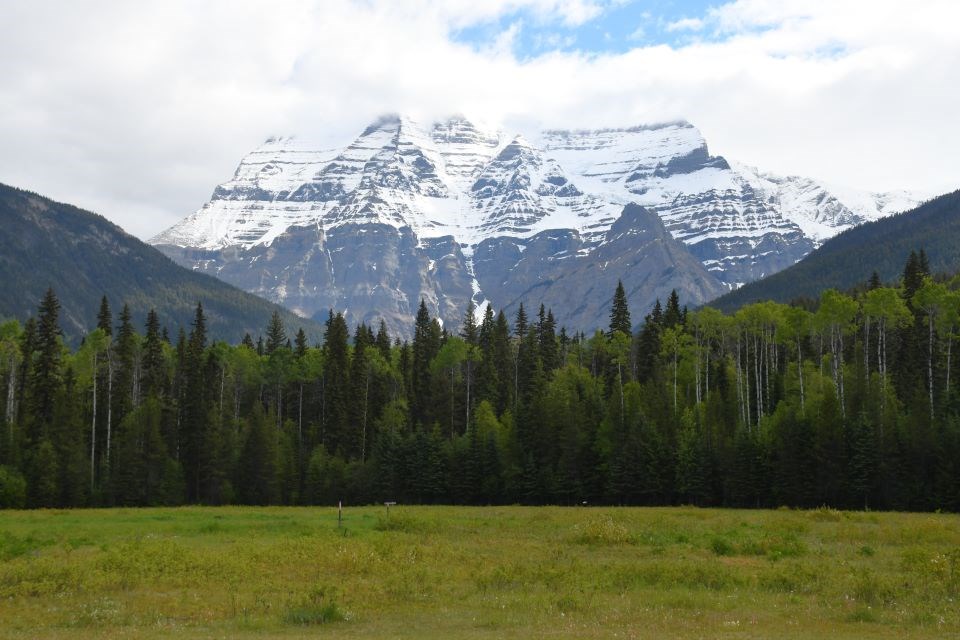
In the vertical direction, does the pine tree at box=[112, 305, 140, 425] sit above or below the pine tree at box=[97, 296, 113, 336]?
below

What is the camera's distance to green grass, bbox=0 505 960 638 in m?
26.9

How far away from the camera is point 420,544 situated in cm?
4528

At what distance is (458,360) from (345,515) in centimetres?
5256

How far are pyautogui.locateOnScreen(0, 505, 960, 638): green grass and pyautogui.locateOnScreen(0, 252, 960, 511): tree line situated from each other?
29604 mm

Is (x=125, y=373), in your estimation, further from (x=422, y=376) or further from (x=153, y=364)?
(x=422, y=376)

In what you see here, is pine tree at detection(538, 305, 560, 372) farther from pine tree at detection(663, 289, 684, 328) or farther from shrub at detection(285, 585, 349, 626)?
shrub at detection(285, 585, 349, 626)

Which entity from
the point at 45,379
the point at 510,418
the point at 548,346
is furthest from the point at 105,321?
the point at 548,346

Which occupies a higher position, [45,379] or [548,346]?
[548,346]

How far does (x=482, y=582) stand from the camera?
34.0m

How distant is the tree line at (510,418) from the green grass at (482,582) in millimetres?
29604

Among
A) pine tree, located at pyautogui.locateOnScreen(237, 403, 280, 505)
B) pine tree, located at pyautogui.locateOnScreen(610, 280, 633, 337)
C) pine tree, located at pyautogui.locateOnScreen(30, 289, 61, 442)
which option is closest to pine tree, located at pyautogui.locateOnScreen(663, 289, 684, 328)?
pine tree, located at pyautogui.locateOnScreen(610, 280, 633, 337)

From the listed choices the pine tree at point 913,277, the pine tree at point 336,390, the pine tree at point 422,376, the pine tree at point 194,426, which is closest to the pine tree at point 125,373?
the pine tree at point 194,426

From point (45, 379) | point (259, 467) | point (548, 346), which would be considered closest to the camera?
point (45, 379)

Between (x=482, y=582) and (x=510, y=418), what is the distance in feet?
231
